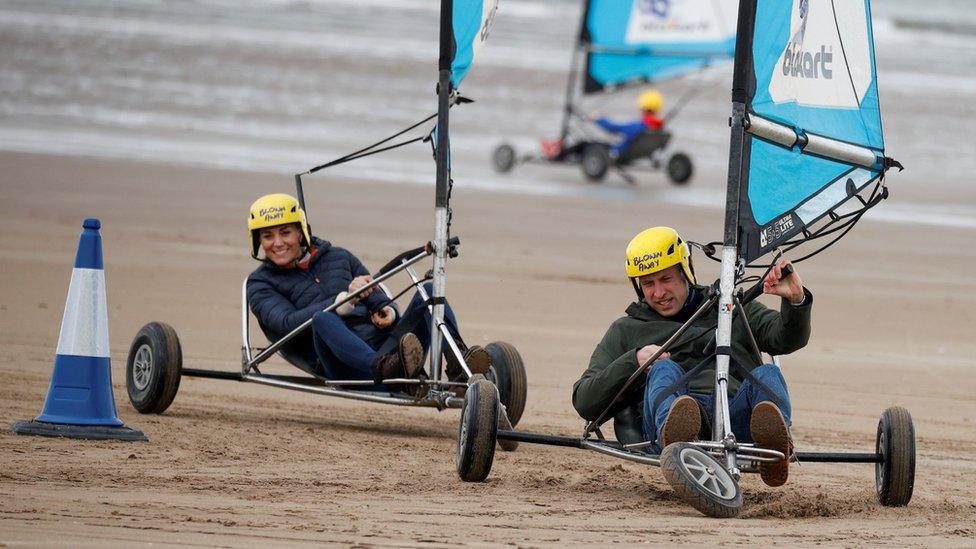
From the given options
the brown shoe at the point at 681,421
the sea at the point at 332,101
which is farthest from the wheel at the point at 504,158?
the brown shoe at the point at 681,421

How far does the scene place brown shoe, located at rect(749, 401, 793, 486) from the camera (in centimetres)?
668

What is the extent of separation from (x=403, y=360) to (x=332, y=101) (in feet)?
73.0

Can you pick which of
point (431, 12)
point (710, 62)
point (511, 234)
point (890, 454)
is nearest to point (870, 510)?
point (890, 454)

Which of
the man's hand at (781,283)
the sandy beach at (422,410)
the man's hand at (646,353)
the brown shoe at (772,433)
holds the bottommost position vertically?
the sandy beach at (422,410)

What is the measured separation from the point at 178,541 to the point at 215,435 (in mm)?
2688

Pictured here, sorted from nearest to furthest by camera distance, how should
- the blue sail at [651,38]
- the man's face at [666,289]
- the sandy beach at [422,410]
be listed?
the sandy beach at [422,410] → the man's face at [666,289] → the blue sail at [651,38]

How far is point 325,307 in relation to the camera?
30.8ft

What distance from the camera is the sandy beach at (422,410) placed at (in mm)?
6281

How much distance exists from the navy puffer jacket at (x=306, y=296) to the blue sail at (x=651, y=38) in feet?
56.8

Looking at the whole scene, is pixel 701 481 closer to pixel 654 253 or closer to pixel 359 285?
pixel 654 253

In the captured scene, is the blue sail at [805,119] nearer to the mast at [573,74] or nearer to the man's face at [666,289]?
the man's face at [666,289]

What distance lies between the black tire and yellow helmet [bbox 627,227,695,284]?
2919 mm

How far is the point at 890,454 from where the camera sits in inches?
278

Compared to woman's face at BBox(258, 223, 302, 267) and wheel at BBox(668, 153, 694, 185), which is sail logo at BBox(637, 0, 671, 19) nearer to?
wheel at BBox(668, 153, 694, 185)
